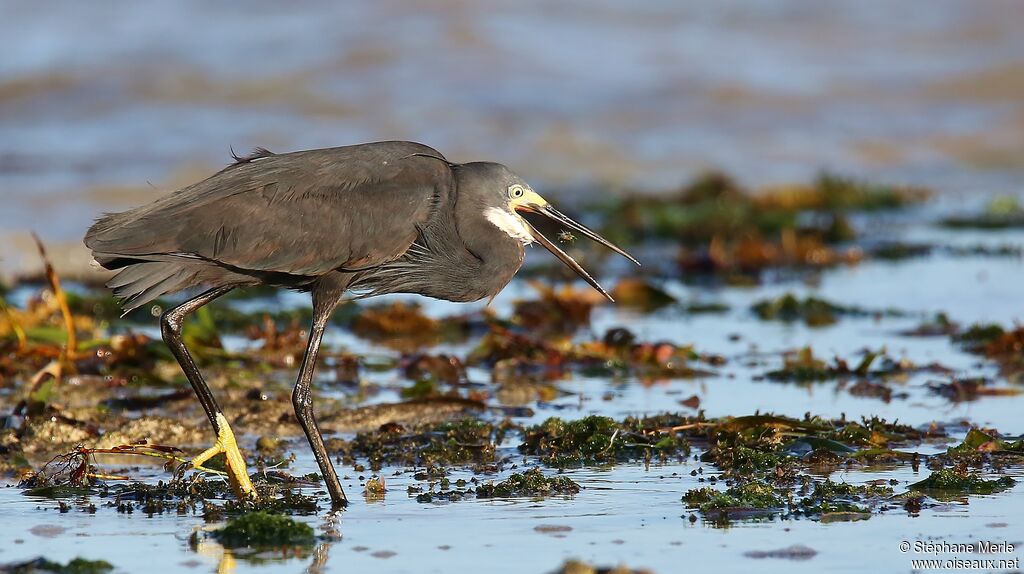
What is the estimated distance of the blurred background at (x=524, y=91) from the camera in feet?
63.4

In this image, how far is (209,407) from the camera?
20.3 feet

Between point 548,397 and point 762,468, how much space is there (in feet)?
6.76

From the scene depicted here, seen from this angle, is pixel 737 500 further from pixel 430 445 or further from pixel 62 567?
pixel 62 567

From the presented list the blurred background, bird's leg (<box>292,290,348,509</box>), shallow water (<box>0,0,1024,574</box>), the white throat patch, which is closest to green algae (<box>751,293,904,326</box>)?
shallow water (<box>0,0,1024,574</box>)

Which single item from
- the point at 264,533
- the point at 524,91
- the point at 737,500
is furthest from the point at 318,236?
the point at 524,91

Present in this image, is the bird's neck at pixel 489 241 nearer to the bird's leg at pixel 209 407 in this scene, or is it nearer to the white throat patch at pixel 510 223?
the white throat patch at pixel 510 223

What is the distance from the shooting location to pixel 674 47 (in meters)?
24.8

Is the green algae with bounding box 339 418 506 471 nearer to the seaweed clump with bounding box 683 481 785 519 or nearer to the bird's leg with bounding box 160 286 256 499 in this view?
the bird's leg with bounding box 160 286 256 499

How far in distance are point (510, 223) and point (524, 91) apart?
1598cm

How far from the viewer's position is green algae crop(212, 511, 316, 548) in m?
5.11

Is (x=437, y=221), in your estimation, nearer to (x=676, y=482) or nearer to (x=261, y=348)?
(x=676, y=482)

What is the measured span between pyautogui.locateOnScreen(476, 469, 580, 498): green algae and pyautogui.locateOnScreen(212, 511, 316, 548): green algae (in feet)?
2.99

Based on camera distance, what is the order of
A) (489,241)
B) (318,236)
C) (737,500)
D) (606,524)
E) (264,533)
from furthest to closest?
(489,241) < (318,236) < (737,500) < (606,524) < (264,533)

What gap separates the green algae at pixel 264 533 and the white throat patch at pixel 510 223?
1728 millimetres
